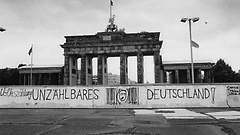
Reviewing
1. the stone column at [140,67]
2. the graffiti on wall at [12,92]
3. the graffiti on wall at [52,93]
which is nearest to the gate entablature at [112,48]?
the stone column at [140,67]

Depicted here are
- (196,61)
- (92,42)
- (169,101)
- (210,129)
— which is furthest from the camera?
(196,61)

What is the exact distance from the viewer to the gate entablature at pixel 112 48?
6441cm

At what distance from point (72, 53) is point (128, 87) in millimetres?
49635

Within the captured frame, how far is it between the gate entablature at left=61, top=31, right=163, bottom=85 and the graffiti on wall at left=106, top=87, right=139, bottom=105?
43172 mm

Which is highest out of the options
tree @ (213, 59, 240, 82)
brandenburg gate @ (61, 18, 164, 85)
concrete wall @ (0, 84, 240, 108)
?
brandenburg gate @ (61, 18, 164, 85)

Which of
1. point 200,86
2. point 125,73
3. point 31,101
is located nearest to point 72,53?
point 125,73

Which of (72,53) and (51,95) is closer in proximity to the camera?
(51,95)

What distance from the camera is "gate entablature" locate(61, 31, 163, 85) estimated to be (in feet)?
211

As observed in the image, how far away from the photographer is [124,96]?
66.6 ft

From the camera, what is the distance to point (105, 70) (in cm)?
7069

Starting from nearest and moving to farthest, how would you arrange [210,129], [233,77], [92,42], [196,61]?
1. [210,129]
2. [92,42]
3. [196,61]
4. [233,77]

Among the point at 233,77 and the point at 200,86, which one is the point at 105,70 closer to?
the point at 233,77

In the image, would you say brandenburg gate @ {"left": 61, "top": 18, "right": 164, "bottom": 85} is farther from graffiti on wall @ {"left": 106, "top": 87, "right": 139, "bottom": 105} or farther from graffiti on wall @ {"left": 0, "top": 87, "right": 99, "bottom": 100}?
graffiti on wall @ {"left": 0, "top": 87, "right": 99, "bottom": 100}

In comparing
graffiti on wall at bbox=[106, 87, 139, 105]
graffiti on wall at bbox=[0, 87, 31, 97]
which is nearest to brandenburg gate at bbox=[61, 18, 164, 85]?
graffiti on wall at bbox=[106, 87, 139, 105]
